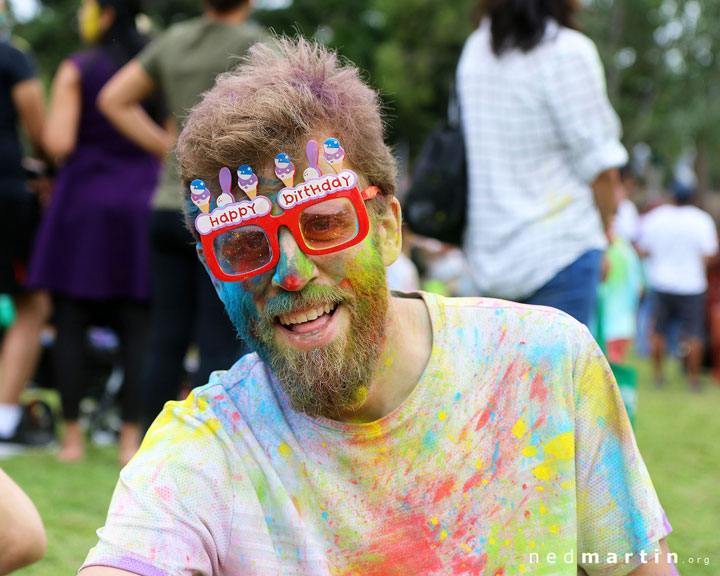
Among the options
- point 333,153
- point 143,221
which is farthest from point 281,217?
point 143,221

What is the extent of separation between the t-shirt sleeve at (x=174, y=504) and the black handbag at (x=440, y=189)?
6.98 feet

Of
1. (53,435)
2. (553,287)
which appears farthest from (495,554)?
(53,435)

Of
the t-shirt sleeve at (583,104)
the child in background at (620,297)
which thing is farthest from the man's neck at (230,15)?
the child in background at (620,297)

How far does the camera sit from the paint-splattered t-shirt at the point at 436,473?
6.09 feet

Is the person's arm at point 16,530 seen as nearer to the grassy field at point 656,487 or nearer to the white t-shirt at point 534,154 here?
the grassy field at point 656,487

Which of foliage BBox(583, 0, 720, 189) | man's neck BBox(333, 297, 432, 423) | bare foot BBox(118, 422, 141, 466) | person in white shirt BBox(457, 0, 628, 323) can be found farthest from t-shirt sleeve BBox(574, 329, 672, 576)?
foliage BBox(583, 0, 720, 189)

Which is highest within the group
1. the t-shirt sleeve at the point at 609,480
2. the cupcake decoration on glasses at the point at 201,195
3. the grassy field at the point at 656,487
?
the cupcake decoration on glasses at the point at 201,195

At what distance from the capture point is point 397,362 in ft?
6.51

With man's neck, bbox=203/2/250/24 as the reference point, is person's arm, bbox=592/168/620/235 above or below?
below

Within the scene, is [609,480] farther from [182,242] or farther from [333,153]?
[182,242]

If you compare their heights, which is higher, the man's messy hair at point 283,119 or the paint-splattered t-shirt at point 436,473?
the man's messy hair at point 283,119

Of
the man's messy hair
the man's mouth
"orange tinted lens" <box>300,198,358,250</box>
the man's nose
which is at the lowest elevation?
the man's mouth

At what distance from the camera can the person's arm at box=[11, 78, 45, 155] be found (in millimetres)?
5266

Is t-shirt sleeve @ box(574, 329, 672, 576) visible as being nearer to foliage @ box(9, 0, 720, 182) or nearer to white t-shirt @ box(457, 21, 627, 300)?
white t-shirt @ box(457, 21, 627, 300)
